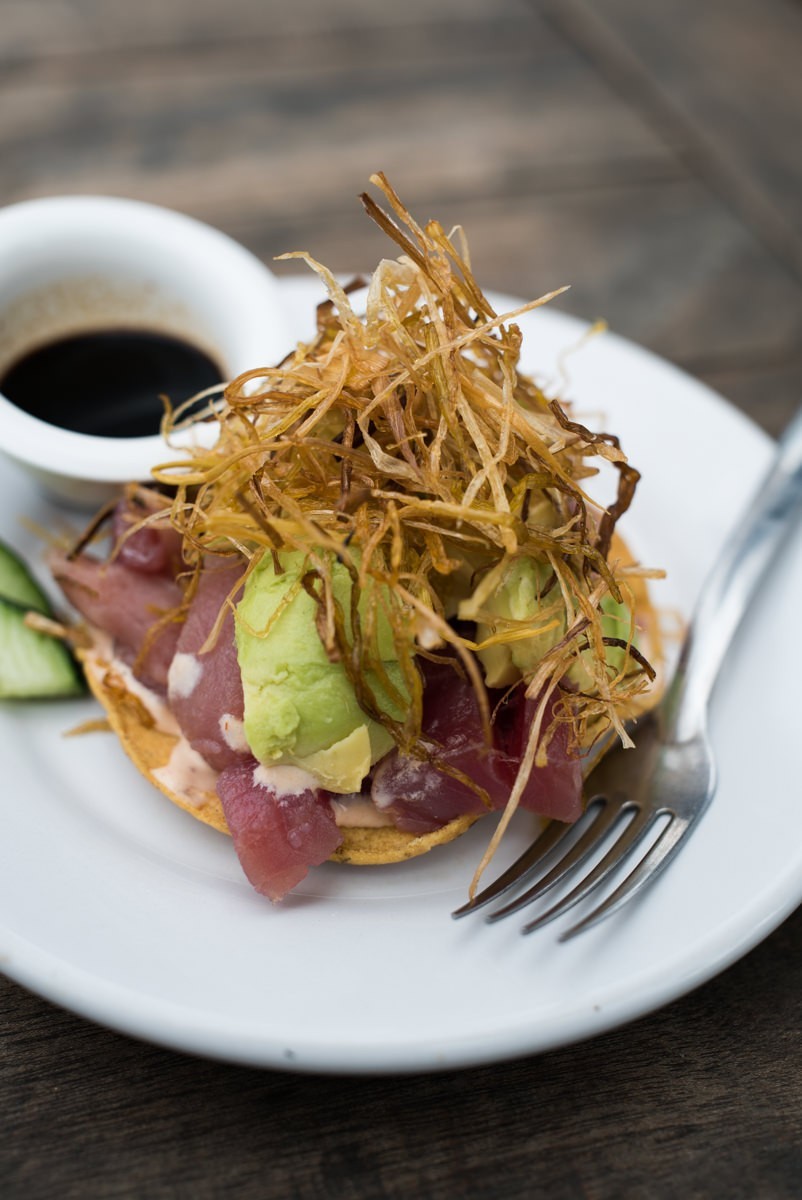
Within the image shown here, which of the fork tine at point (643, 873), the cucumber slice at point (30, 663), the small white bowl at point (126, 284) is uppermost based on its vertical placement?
the small white bowl at point (126, 284)

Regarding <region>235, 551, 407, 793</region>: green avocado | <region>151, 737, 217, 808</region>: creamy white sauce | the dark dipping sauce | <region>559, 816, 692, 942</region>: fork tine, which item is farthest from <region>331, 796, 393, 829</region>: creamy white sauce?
the dark dipping sauce

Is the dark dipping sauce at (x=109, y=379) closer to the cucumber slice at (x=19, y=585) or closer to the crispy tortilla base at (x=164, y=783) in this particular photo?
the cucumber slice at (x=19, y=585)

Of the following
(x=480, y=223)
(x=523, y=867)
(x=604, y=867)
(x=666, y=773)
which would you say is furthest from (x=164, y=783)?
(x=480, y=223)

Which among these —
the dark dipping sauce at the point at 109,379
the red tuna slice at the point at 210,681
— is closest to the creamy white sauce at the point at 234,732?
the red tuna slice at the point at 210,681

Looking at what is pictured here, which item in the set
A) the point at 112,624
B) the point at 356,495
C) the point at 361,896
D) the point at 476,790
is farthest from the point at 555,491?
the point at 112,624

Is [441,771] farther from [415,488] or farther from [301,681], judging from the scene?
[415,488]

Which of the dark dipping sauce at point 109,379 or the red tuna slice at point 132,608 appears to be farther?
the dark dipping sauce at point 109,379

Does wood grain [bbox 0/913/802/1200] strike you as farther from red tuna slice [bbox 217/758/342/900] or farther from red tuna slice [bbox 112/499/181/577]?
red tuna slice [bbox 112/499/181/577]
